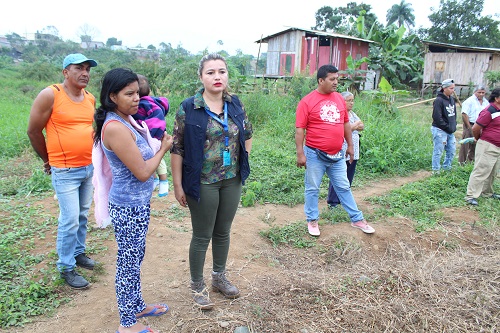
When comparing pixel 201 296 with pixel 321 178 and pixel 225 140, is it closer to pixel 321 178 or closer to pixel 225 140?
pixel 225 140

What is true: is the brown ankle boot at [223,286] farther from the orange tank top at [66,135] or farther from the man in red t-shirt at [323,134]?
the man in red t-shirt at [323,134]

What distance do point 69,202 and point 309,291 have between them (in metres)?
1.95

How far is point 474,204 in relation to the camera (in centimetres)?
559

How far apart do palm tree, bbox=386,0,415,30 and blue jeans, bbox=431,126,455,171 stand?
117ft

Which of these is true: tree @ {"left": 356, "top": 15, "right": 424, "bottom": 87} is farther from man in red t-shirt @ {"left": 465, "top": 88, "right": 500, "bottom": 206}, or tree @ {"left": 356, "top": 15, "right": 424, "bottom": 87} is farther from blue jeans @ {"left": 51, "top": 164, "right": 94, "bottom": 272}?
blue jeans @ {"left": 51, "top": 164, "right": 94, "bottom": 272}

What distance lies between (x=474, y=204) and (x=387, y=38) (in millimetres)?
14501

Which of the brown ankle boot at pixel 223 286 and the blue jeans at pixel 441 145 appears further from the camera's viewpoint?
the blue jeans at pixel 441 145

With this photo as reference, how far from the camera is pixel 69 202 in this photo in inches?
118

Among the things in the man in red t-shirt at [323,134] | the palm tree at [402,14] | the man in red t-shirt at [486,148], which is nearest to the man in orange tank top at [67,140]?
the man in red t-shirt at [323,134]

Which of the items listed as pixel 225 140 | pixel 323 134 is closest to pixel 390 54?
pixel 323 134

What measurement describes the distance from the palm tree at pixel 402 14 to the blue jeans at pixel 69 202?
40924mm

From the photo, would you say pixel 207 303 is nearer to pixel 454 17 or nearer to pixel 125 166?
pixel 125 166

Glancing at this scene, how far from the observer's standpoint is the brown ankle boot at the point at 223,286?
2.94 metres

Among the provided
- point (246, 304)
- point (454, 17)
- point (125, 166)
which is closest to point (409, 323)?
point (246, 304)
